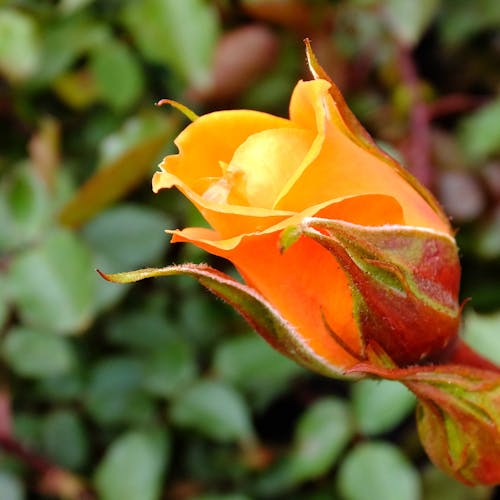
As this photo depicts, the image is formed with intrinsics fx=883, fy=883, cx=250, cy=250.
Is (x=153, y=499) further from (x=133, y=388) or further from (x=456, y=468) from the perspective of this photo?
(x=456, y=468)

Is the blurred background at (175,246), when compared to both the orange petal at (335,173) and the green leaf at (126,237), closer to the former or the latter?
the green leaf at (126,237)

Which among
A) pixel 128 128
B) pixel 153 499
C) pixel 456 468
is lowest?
pixel 153 499

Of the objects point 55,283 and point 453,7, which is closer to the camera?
point 55,283

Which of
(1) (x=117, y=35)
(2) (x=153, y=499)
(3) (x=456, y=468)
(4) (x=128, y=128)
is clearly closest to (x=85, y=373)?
(2) (x=153, y=499)

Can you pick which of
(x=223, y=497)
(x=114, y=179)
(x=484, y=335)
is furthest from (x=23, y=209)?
(x=484, y=335)

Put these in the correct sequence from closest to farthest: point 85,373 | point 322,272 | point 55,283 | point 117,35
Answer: point 322,272, point 55,283, point 85,373, point 117,35

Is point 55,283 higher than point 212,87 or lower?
lower
